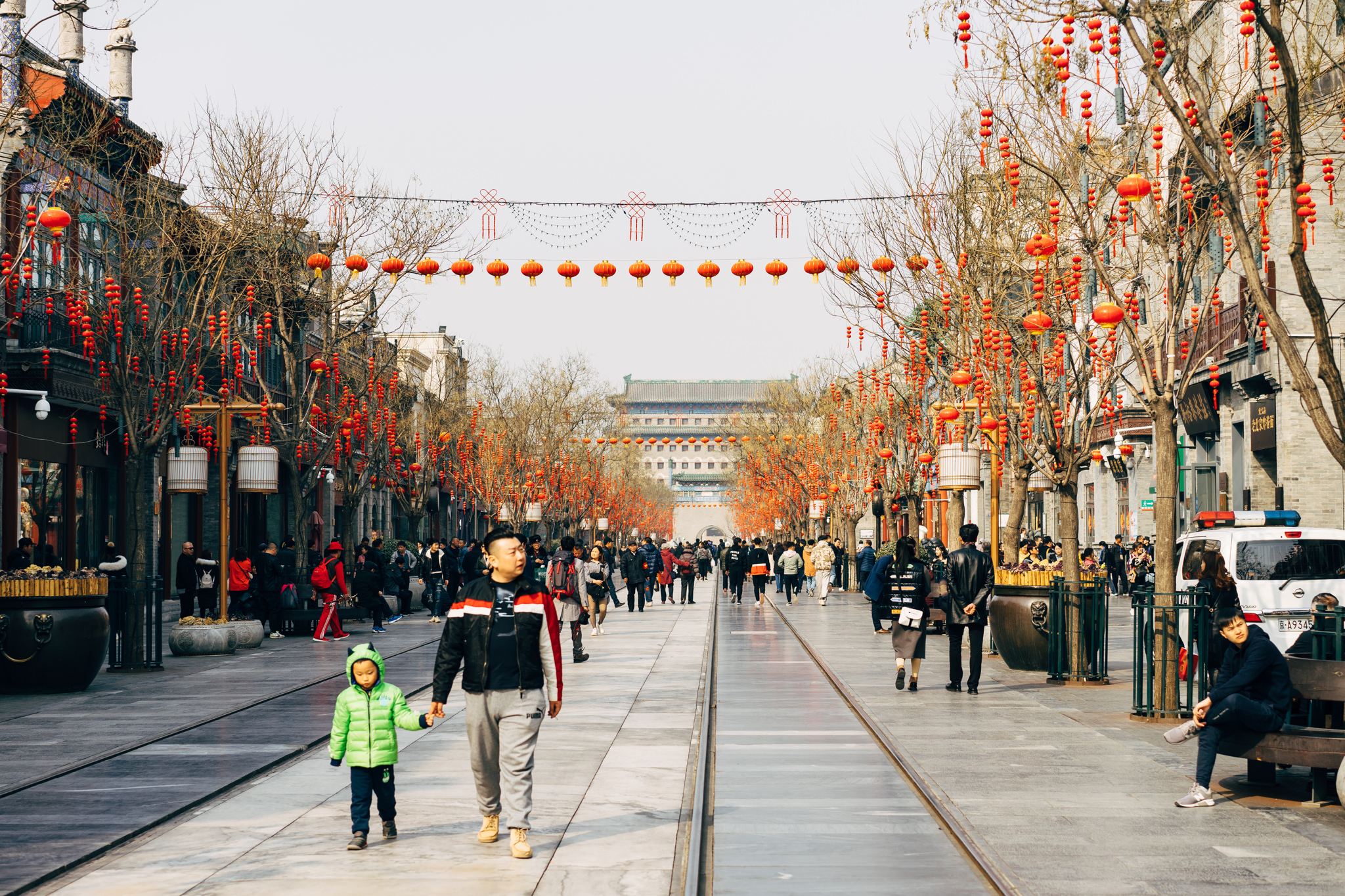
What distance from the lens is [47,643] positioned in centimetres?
1720

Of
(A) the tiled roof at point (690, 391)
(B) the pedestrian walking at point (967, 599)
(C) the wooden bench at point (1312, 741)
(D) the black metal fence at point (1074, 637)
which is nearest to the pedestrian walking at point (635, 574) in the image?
(D) the black metal fence at point (1074, 637)

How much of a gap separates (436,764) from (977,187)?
49.9ft

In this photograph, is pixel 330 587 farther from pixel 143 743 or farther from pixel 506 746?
pixel 506 746

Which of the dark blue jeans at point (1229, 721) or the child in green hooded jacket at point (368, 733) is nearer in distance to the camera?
the child in green hooded jacket at point (368, 733)

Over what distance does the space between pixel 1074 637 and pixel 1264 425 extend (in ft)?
56.2

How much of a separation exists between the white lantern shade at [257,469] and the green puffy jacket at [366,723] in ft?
56.6

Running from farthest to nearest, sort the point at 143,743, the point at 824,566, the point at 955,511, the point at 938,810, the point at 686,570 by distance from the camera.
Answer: the point at 686,570 < the point at 824,566 < the point at 955,511 < the point at 143,743 < the point at 938,810

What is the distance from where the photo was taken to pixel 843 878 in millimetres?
7840

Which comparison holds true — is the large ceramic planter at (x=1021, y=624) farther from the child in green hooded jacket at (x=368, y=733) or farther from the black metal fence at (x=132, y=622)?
the child in green hooded jacket at (x=368, y=733)

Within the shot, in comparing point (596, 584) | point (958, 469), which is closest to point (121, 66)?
point (596, 584)

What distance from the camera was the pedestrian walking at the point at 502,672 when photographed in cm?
849

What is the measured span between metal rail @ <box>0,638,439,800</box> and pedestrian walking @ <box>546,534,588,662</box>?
10.9 ft

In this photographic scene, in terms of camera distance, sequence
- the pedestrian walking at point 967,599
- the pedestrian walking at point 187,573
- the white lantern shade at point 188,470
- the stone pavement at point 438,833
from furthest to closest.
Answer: the pedestrian walking at point 187,573 < the white lantern shade at point 188,470 < the pedestrian walking at point 967,599 < the stone pavement at point 438,833

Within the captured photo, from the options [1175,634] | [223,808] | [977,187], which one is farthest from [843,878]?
[977,187]
